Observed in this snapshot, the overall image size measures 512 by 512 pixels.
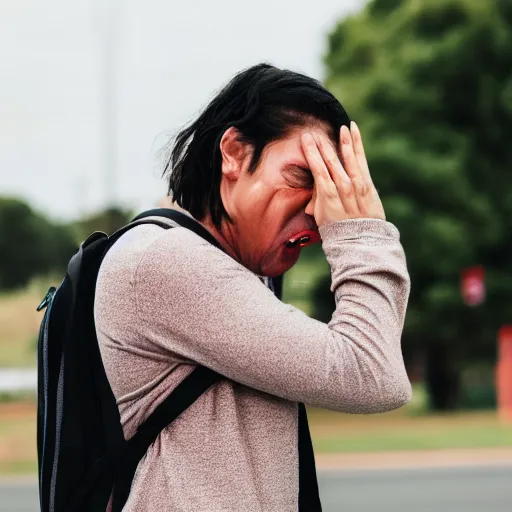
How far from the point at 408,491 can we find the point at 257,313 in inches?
439

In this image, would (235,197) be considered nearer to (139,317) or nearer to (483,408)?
(139,317)

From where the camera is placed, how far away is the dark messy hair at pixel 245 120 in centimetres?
150

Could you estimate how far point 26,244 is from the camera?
135ft

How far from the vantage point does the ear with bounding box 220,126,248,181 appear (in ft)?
4.92

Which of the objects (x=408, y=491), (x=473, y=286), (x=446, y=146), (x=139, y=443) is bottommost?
(x=408, y=491)

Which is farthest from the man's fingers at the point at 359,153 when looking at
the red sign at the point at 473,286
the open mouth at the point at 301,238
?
the red sign at the point at 473,286

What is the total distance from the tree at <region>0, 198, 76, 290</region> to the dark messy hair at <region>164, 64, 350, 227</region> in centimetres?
3378

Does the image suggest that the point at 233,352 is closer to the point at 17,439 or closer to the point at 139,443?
the point at 139,443

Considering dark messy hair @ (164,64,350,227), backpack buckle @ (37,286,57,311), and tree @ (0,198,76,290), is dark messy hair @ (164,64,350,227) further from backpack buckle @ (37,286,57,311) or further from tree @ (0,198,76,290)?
tree @ (0,198,76,290)

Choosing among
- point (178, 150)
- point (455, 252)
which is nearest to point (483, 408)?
point (455, 252)

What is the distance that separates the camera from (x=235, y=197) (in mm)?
1499

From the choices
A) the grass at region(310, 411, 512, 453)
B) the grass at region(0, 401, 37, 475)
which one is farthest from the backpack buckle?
the grass at region(310, 411, 512, 453)

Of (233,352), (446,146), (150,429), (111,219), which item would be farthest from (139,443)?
(446,146)

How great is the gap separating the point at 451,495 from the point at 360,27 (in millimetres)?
18530
